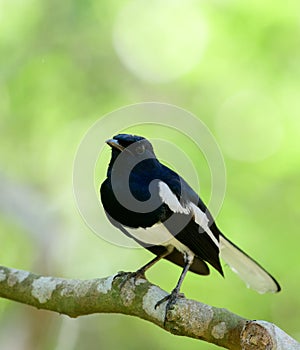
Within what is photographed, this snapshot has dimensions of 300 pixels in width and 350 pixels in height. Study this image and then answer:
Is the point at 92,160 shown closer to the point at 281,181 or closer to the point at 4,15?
the point at 281,181

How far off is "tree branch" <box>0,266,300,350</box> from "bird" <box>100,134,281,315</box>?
14.1 inches

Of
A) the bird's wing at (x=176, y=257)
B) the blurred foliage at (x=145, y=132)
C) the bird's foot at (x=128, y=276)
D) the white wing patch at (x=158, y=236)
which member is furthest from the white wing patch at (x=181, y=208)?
the blurred foliage at (x=145, y=132)

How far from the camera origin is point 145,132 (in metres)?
5.85

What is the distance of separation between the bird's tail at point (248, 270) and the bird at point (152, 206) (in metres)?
0.18

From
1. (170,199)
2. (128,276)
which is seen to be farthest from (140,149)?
(128,276)

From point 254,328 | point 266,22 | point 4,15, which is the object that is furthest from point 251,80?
point 254,328

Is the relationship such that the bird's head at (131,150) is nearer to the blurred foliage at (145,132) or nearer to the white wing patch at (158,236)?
the white wing patch at (158,236)

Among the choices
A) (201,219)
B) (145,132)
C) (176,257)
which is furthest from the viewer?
(145,132)

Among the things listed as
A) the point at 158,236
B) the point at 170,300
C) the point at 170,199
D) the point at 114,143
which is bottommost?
the point at 170,300

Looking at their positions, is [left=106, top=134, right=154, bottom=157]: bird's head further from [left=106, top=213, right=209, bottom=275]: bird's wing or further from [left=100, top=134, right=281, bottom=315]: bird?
[left=106, top=213, right=209, bottom=275]: bird's wing

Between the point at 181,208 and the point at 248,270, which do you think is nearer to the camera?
the point at 181,208

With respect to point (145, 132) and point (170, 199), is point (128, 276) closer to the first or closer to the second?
point (170, 199)

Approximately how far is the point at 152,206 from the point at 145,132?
2516 mm

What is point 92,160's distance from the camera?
3.87m
